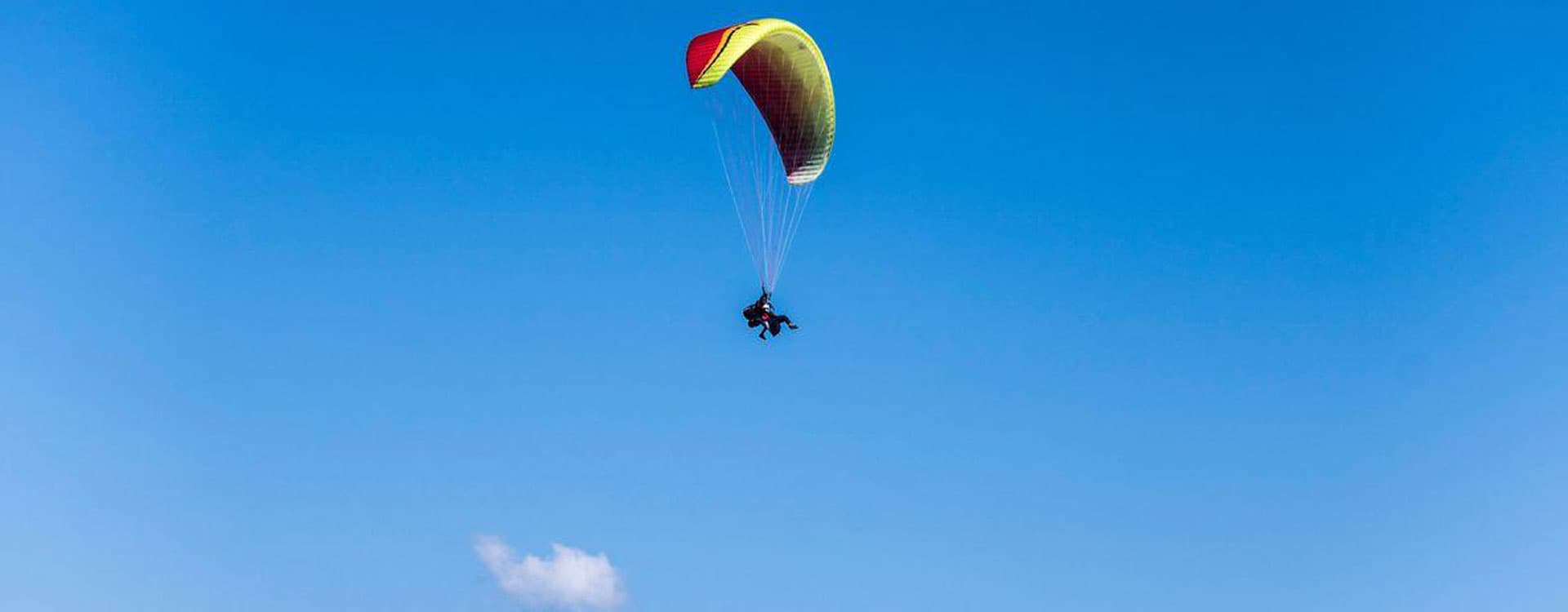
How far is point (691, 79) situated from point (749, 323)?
32.9 ft

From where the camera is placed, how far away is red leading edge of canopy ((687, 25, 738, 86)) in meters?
57.2

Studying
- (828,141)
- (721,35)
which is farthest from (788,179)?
(721,35)

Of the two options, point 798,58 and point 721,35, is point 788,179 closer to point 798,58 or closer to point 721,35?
point 798,58

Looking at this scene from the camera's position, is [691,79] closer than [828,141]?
Yes

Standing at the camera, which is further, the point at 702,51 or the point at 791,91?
the point at 791,91

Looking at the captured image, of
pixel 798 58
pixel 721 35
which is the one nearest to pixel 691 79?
pixel 721 35

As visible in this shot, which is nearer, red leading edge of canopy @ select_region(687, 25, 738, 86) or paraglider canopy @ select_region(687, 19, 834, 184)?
red leading edge of canopy @ select_region(687, 25, 738, 86)

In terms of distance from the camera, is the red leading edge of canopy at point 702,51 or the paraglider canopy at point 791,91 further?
the paraglider canopy at point 791,91

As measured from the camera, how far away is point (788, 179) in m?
67.1

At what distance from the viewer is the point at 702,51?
58.3 metres

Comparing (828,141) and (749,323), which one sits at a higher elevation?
(828,141)

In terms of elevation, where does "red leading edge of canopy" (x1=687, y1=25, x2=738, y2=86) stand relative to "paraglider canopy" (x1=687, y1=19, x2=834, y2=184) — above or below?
below

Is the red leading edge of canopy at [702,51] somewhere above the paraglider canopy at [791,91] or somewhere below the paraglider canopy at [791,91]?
below

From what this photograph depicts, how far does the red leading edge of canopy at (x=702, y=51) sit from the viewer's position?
5719cm
